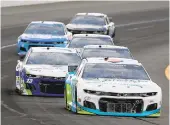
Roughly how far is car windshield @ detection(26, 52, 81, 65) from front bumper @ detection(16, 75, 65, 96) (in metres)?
1.36

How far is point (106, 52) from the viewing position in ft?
74.4

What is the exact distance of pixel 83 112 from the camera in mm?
15523

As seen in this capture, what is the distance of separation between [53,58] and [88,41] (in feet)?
22.3

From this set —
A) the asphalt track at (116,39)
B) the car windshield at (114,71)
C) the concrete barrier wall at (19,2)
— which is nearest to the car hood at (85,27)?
the asphalt track at (116,39)

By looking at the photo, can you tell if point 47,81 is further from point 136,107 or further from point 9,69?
point 9,69

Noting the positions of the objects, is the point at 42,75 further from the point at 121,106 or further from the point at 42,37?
the point at 42,37

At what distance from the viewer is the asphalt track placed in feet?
49.5

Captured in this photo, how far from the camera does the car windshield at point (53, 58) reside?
20281mm

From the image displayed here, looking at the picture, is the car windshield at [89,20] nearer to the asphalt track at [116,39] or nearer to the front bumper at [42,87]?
the asphalt track at [116,39]

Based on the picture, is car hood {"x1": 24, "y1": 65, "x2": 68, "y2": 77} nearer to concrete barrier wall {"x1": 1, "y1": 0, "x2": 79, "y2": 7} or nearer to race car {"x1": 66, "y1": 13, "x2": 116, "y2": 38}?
race car {"x1": 66, "y1": 13, "x2": 116, "y2": 38}

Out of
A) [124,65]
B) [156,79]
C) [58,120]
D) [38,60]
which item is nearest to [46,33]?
[156,79]

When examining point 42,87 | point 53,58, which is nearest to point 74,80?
point 42,87

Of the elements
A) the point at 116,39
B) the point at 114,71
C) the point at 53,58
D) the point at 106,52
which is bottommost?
the point at 116,39

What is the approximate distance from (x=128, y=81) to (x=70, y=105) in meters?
1.37
